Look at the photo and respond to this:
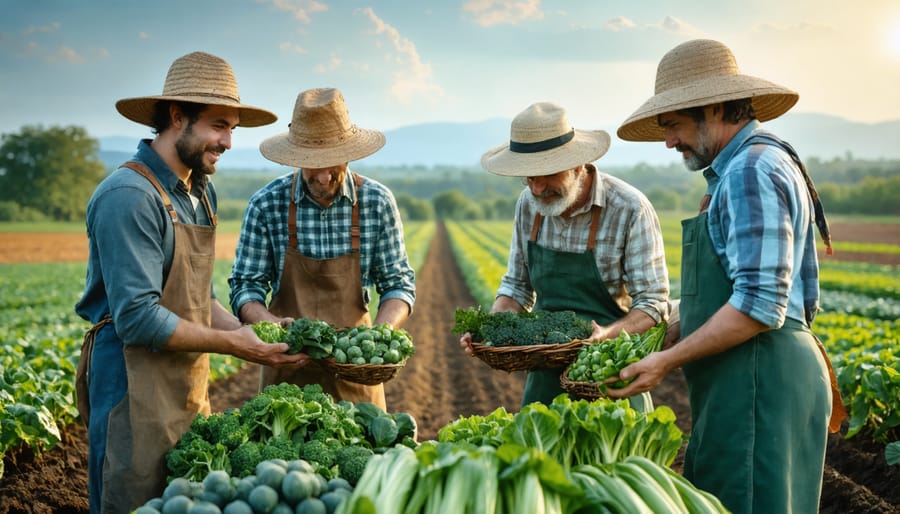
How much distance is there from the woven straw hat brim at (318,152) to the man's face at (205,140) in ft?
1.42

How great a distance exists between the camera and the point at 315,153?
4.05 meters

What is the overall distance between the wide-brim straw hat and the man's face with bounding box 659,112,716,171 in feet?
5.64

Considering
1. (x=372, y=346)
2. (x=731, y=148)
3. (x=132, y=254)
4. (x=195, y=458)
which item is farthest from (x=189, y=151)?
(x=731, y=148)

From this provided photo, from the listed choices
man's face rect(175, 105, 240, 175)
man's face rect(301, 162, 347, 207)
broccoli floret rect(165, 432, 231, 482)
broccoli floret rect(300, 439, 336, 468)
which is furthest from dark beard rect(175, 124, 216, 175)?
broccoli floret rect(300, 439, 336, 468)

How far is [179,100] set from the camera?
11.2ft

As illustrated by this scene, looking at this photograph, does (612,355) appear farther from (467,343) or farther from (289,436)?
(289,436)

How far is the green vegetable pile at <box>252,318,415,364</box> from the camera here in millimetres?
3594

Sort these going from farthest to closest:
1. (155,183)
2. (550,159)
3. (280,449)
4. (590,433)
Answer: (550,159) < (155,183) < (280,449) < (590,433)

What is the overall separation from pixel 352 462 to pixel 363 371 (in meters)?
0.94

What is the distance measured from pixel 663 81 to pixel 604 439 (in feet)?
5.97

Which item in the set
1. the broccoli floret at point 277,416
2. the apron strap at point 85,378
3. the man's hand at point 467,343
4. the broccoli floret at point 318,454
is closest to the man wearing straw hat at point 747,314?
the man's hand at point 467,343

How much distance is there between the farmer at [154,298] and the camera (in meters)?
3.09

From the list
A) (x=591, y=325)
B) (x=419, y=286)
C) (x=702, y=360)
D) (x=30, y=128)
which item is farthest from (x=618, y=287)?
Result: (x=30, y=128)

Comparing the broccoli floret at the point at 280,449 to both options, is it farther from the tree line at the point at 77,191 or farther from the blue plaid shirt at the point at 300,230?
the tree line at the point at 77,191
